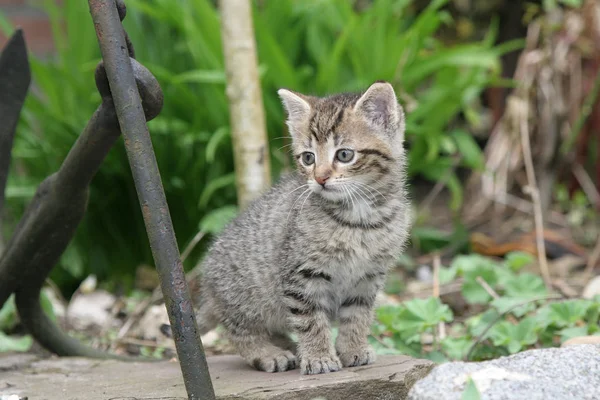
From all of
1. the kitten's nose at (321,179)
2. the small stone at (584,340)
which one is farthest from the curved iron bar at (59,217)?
the small stone at (584,340)

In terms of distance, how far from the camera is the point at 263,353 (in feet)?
10.8

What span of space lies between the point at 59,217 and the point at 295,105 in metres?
1.02

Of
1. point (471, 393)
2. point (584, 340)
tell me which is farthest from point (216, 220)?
point (471, 393)

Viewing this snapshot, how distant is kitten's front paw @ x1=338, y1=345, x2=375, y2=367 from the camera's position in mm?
3184

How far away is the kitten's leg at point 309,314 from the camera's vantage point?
123 inches

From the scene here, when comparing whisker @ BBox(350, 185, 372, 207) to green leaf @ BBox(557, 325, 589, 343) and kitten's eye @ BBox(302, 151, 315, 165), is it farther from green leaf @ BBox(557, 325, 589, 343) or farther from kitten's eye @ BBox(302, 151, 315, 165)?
green leaf @ BBox(557, 325, 589, 343)

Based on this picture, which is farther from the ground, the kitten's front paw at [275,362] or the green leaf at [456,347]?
the kitten's front paw at [275,362]

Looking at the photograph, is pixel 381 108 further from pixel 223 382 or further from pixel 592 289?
pixel 592 289

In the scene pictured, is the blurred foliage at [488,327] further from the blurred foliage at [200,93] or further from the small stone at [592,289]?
the blurred foliage at [200,93]

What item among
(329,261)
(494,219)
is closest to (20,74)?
(329,261)

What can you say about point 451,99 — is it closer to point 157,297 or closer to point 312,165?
point 157,297

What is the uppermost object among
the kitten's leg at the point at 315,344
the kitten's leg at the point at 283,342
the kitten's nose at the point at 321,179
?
the kitten's nose at the point at 321,179

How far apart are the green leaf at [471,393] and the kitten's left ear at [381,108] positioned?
133cm

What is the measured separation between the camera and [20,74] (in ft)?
11.5
